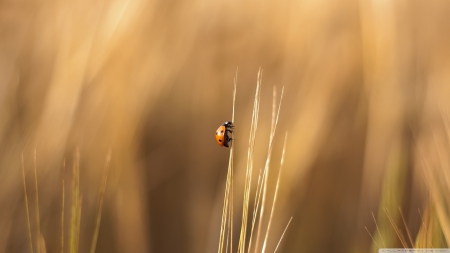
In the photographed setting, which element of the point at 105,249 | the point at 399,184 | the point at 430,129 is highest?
the point at 430,129

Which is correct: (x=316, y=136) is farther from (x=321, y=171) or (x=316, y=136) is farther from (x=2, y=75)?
(x=2, y=75)

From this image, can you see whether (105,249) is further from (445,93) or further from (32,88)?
(445,93)

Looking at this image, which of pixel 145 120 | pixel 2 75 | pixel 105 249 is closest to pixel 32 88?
pixel 2 75

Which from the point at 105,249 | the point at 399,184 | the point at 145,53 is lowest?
the point at 105,249

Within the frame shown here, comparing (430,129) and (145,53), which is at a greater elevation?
(145,53)

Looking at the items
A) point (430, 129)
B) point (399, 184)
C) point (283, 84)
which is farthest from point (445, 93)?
point (283, 84)

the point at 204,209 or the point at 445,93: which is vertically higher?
the point at 445,93
